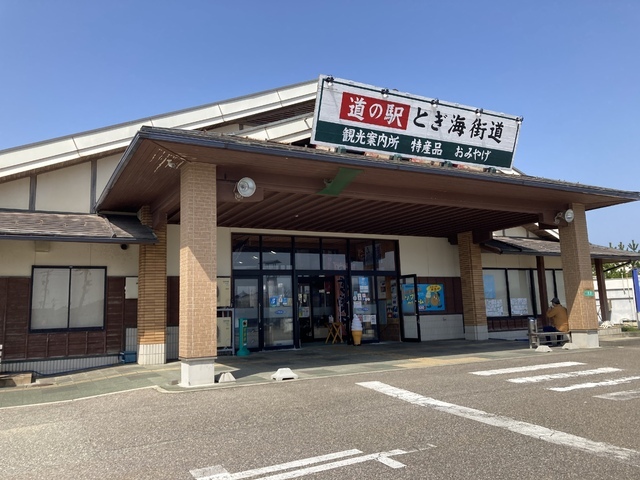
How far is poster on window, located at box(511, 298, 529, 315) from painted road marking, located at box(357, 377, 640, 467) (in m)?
13.6

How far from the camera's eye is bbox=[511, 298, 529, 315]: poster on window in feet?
65.8

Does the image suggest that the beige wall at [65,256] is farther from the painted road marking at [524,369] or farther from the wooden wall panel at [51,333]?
the painted road marking at [524,369]

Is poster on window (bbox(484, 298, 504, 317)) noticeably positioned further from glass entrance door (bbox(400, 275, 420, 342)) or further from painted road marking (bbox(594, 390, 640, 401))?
painted road marking (bbox(594, 390, 640, 401))

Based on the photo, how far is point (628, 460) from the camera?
4.61m

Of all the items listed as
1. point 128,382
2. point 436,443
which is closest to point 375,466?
point 436,443

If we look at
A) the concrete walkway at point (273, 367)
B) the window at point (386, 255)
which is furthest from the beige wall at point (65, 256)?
the window at point (386, 255)

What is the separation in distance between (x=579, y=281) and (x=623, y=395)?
7.47 m

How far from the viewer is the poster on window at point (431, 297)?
719 inches

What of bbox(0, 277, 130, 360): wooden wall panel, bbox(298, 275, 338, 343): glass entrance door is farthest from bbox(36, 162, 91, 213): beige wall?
bbox(298, 275, 338, 343): glass entrance door

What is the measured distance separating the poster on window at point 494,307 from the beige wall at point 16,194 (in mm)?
16008

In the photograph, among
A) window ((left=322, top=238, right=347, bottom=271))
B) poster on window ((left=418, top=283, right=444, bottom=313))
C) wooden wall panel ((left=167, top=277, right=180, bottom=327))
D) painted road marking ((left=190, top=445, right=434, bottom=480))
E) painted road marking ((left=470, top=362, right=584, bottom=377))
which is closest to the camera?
painted road marking ((left=190, top=445, right=434, bottom=480))

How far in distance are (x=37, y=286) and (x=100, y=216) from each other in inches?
92.8

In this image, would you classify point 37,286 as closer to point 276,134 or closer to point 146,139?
point 146,139

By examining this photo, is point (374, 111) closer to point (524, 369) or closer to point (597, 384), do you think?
point (524, 369)
